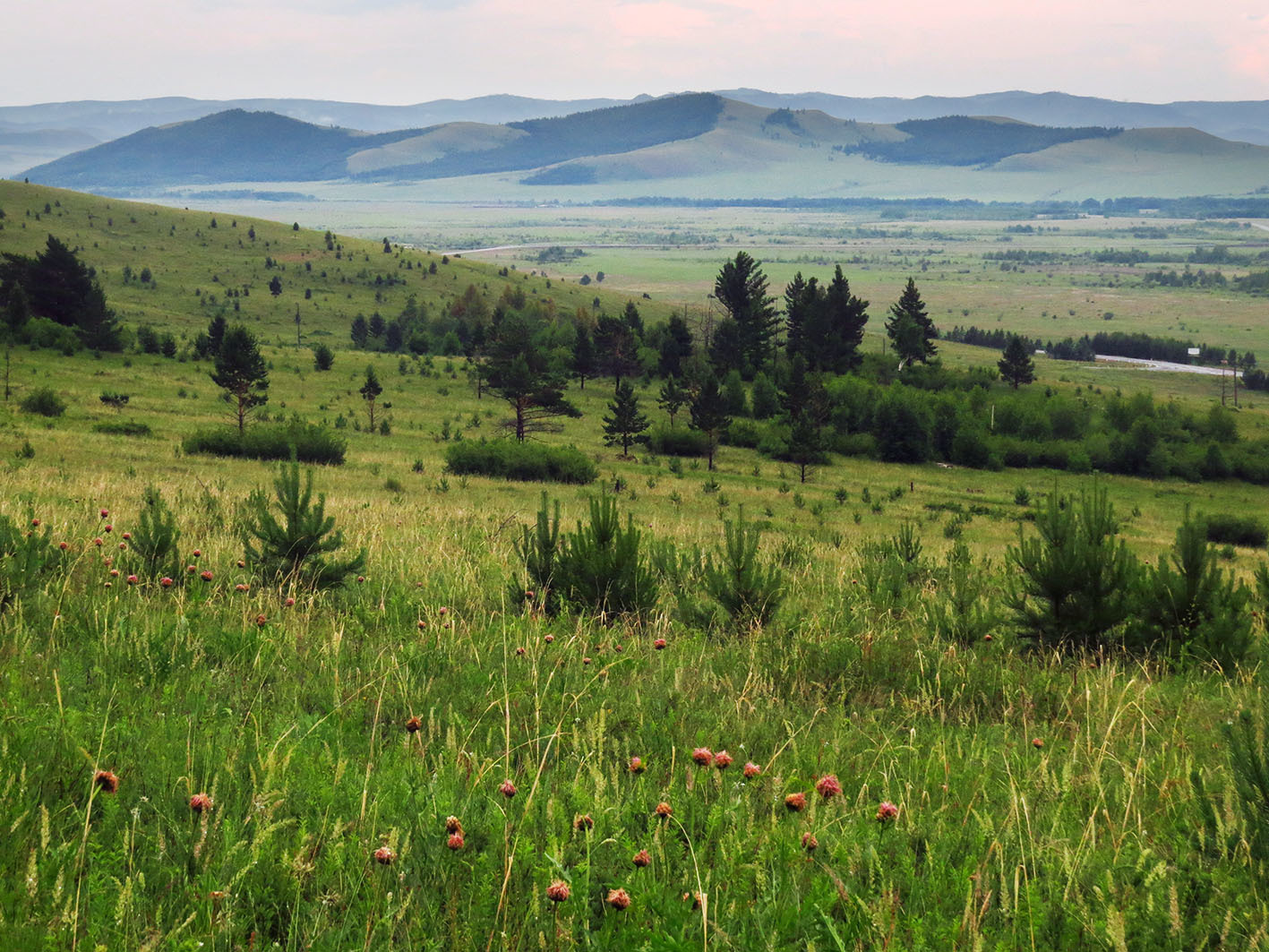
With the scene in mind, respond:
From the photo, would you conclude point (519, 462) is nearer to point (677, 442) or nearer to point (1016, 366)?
point (677, 442)

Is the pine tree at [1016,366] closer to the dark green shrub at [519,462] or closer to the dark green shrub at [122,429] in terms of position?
the dark green shrub at [519,462]

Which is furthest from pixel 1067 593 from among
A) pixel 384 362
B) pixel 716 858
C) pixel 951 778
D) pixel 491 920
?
pixel 384 362

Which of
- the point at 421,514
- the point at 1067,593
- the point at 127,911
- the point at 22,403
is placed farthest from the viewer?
the point at 22,403

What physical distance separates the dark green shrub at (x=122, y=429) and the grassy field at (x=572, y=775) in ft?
99.3

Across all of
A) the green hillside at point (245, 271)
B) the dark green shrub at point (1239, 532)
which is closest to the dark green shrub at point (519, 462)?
the dark green shrub at point (1239, 532)

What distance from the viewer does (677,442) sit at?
58281 millimetres

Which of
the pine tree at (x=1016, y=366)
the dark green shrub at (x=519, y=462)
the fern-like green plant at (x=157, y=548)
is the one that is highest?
the fern-like green plant at (x=157, y=548)

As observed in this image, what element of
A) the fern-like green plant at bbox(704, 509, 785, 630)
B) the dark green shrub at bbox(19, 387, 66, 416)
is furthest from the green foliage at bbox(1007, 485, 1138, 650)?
the dark green shrub at bbox(19, 387, 66, 416)

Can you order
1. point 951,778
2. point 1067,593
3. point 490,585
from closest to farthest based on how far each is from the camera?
1. point 951,778
2. point 1067,593
3. point 490,585

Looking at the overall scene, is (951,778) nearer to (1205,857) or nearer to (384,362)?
(1205,857)

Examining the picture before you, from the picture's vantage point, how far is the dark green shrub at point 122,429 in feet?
116

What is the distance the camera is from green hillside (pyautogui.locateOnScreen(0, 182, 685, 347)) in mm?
100125

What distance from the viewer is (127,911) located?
2531mm

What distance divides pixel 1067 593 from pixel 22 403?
40.3m
